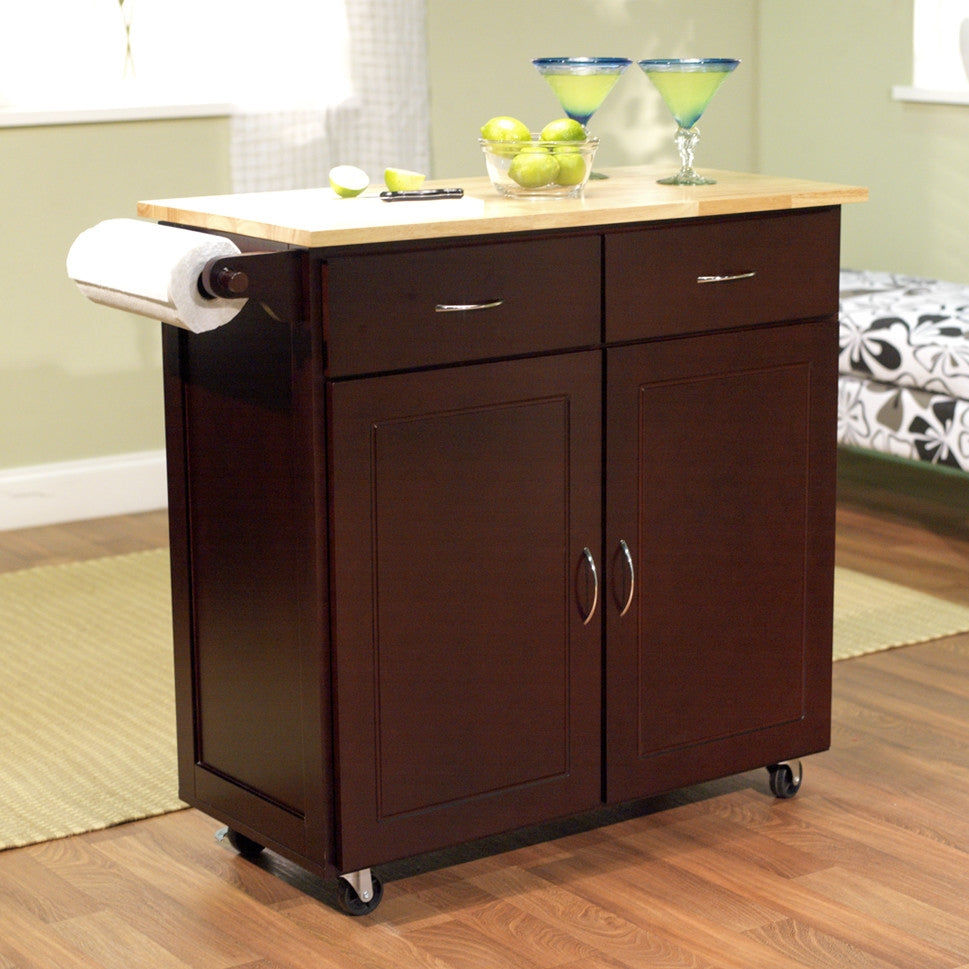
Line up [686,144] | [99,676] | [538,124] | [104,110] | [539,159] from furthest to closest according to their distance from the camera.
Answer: [538,124] < [104,110] < [99,676] < [686,144] < [539,159]

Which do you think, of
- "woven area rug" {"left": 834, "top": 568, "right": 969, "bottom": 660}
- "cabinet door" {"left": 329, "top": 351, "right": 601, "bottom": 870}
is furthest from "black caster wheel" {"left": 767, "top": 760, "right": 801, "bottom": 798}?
"woven area rug" {"left": 834, "top": 568, "right": 969, "bottom": 660}

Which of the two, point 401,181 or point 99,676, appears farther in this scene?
point 99,676

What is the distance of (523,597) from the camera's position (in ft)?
7.68

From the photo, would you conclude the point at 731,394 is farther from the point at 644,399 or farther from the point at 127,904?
the point at 127,904

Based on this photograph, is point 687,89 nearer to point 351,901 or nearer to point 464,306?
point 464,306

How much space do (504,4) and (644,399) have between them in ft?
9.17

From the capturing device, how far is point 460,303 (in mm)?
2205

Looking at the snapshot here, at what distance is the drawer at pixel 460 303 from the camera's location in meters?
2.11

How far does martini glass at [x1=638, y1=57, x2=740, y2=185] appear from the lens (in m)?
2.54

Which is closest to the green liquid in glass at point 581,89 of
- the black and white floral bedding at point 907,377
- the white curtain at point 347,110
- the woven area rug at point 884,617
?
the woven area rug at point 884,617

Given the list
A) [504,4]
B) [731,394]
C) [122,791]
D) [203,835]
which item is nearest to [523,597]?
[731,394]

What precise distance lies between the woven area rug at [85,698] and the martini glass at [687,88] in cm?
125

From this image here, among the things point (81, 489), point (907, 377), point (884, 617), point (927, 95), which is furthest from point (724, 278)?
point (927, 95)

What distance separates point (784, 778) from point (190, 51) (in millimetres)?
2715
